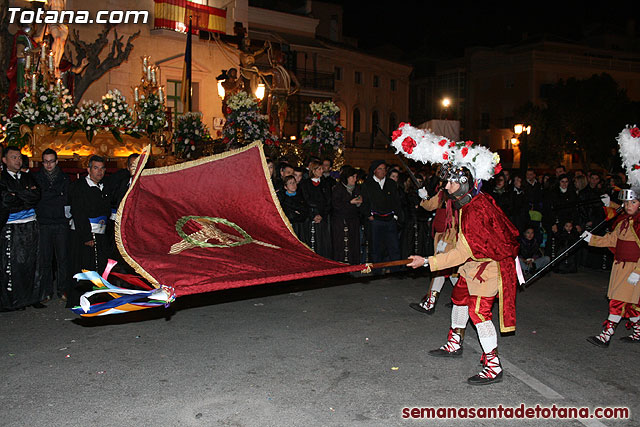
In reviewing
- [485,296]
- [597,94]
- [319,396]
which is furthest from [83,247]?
[597,94]

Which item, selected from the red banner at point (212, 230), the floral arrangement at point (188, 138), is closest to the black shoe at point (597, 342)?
the red banner at point (212, 230)

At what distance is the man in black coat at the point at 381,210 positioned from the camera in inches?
378

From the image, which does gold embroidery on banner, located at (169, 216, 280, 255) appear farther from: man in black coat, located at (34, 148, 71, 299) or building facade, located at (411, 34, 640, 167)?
building facade, located at (411, 34, 640, 167)

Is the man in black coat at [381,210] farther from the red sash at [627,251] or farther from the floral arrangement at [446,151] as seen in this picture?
the red sash at [627,251]

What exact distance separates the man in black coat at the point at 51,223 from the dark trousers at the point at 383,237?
15.6 ft

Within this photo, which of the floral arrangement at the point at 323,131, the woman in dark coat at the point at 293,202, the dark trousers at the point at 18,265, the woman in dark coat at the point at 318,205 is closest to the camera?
the dark trousers at the point at 18,265

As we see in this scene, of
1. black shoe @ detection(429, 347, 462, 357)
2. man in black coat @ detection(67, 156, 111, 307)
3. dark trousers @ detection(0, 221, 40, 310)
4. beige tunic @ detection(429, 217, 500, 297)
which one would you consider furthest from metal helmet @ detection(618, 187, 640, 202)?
dark trousers @ detection(0, 221, 40, 310)

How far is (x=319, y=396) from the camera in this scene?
4.71m

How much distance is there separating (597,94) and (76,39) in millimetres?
33470

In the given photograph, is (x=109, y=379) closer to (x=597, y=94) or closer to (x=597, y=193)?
(x=597, y=193)

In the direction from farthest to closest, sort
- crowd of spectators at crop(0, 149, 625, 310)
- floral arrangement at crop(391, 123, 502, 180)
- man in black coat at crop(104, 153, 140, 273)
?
1. man in black coat at crop(104, 153, 140, 273)
2. crowd of spectators at crop(0, 149, 625, 310)
3. floral arrangement at crop(391, 123, 502, 180)

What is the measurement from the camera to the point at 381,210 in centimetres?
960

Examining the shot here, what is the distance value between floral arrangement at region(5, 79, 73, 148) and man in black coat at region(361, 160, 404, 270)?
5.91 m

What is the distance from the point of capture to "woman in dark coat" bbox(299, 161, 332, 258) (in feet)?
31.5
